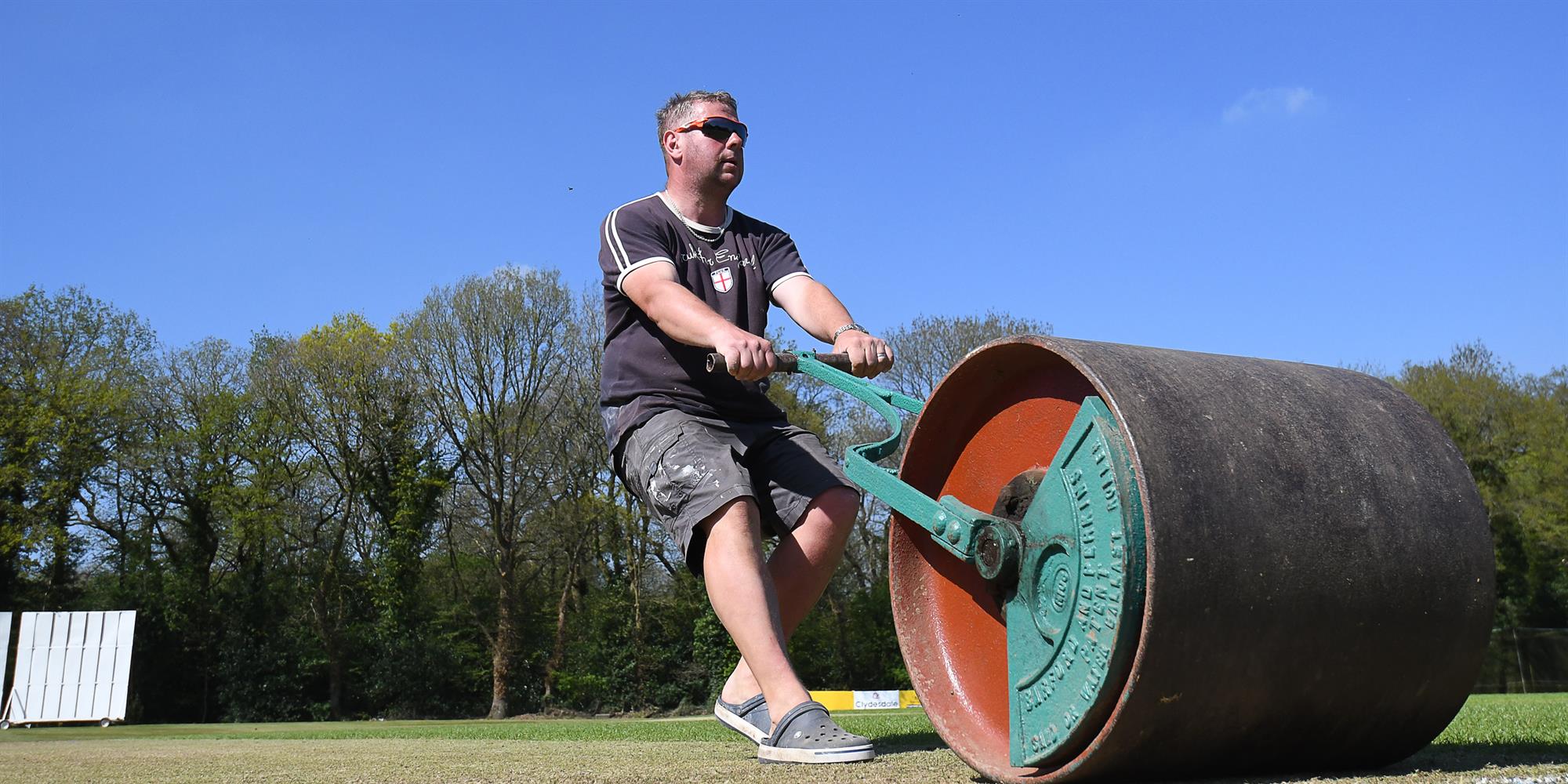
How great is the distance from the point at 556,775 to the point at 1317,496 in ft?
6.29

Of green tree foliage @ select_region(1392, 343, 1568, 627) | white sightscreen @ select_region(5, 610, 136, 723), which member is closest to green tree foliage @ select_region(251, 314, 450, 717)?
white sightscreen @ select_region(5, 610, 136, 723)

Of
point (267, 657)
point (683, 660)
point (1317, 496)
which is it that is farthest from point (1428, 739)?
point (267, 657)

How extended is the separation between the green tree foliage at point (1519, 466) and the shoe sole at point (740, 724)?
116 ft

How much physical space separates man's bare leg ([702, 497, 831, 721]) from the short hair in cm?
153

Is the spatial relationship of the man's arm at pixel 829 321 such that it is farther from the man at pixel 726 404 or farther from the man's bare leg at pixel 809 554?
the man's bare leg at pixel 809 554

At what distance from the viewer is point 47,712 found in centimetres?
2044

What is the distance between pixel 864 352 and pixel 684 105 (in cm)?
122

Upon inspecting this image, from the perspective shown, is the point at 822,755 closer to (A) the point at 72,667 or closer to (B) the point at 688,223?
(B) the point at 688,223

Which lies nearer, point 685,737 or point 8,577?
point 685,737

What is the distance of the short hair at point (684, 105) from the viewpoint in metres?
4.23

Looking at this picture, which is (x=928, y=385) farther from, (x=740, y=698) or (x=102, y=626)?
(x=740, y=698)

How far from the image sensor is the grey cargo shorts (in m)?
3.51

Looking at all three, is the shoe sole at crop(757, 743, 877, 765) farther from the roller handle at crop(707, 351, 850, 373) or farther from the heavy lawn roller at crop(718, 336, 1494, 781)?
the roller handle at crop(707, 351, 850, 373)

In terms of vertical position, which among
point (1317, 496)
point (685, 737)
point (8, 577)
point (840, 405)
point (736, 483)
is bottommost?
point (685, 737)
